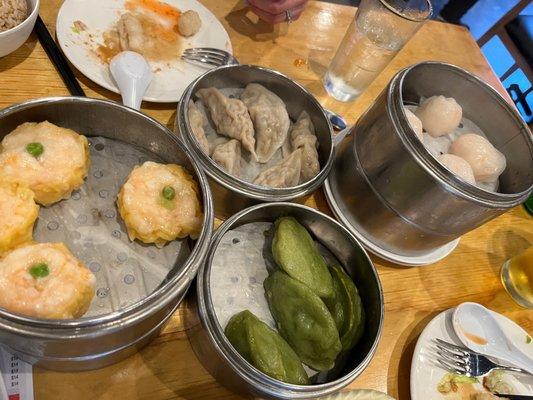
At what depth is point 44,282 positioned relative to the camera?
1123 millimetres

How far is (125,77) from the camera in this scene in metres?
1.70

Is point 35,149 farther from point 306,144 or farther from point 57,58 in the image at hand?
point 306,144

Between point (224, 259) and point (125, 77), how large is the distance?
0.73 metres

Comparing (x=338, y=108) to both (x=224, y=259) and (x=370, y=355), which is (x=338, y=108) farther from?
(x=370, y=355)

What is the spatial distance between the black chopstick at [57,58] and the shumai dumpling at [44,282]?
0.74 metres

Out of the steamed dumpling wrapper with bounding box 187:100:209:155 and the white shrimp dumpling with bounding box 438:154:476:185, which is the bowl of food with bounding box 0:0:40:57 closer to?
the steamed dumpling wrapper with bounding box 187:100:209:155

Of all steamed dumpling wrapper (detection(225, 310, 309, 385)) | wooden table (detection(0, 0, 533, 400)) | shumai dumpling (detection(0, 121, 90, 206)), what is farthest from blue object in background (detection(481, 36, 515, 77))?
shumai dumpling (detection(0, 121, 90, 206))

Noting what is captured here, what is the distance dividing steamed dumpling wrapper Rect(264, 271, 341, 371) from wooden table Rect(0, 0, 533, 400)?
0.21 m

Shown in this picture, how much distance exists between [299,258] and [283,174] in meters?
0.33

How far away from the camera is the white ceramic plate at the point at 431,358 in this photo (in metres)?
1.46

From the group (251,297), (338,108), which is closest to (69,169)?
(251,297)

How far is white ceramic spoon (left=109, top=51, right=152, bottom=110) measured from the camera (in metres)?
1.68

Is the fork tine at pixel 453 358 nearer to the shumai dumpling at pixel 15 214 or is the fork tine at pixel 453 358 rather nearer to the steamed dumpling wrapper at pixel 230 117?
the steamed dumpling wrapper at pixel 230 117

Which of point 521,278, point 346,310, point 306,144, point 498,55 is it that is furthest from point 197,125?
point 498,55
